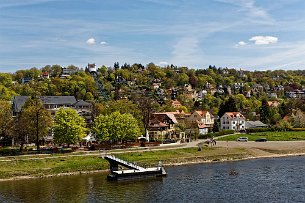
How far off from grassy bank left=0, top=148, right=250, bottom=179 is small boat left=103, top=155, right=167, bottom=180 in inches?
230

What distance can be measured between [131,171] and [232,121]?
9335 centimetres

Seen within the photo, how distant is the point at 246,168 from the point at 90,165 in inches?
1040

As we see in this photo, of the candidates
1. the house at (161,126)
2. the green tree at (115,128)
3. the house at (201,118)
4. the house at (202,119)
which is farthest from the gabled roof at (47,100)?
the house at (201,118)

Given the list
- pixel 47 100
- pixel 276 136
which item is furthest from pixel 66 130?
pixel 276 136

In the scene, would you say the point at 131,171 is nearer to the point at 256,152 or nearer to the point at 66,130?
the point at 66,130

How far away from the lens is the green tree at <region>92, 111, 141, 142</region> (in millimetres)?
89625

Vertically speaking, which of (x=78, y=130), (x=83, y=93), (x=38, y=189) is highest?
(x=83, y=93)

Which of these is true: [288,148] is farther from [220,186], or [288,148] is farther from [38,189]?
[38,189]

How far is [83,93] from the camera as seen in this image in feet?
638

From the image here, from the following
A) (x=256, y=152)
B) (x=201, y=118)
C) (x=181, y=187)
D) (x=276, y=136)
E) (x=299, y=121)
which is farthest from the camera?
(x=201, y=118)

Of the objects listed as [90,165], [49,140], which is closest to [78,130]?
[90,165]

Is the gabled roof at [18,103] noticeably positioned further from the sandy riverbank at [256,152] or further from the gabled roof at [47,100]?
the sandy riverbank at [256,152]

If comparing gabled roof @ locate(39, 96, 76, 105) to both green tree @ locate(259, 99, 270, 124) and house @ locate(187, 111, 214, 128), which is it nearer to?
house @ locate(187, 111, 214, 128)

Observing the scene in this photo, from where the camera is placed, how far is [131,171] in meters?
64.5
